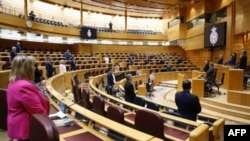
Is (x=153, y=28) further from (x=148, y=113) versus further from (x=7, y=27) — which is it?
(x=148, y=113)

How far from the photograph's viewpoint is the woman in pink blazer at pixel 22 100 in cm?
160

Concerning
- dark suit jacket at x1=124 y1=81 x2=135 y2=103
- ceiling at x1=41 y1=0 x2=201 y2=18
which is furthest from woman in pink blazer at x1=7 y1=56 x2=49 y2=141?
ceiling at x1=41 y1=0 x2=201 y2=18

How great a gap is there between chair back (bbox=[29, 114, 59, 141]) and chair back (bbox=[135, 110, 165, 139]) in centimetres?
110

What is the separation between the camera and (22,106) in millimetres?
1618

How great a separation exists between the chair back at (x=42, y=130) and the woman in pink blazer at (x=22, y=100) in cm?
29

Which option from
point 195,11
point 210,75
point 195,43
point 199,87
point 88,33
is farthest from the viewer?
point 195,11

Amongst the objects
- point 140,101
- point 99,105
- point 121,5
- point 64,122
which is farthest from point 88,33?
point 64,122

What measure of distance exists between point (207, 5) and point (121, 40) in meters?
7.91

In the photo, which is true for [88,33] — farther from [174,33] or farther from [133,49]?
[174,33]

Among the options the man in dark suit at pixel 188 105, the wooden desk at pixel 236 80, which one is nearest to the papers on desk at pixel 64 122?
the man in dark suit at pixel 188 105

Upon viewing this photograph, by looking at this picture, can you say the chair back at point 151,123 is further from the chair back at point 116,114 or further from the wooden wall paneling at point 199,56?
the wooden wall paneling at point 199,56

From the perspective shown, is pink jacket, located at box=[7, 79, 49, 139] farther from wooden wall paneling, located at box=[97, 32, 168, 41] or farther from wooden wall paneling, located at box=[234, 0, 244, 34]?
wooden wall paneling, located at box=[97, 32, 168, 41]

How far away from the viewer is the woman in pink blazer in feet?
5.24

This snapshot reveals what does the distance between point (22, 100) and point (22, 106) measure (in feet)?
0.18
